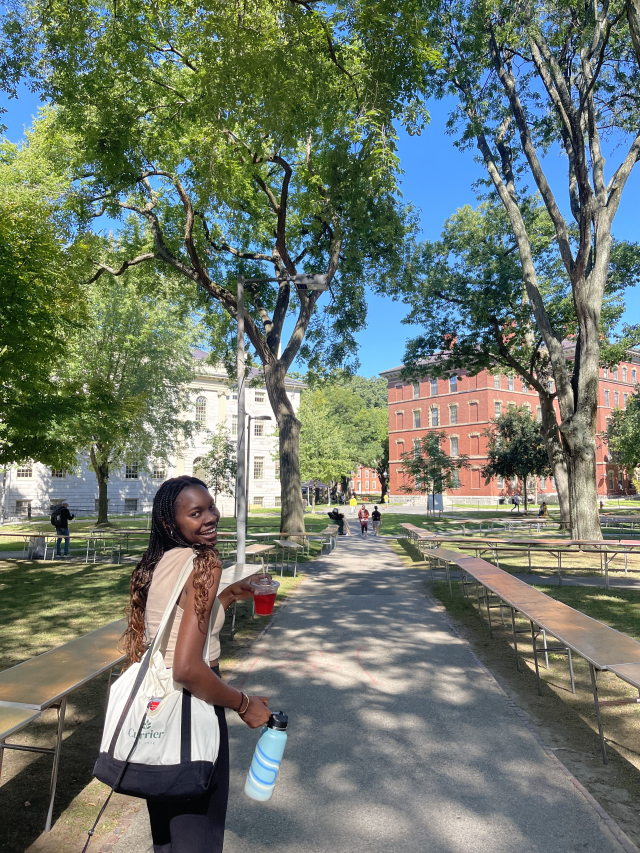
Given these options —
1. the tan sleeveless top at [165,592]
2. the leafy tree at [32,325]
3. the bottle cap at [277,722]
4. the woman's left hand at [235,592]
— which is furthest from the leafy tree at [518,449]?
the tan sleeveless top at [165,592]

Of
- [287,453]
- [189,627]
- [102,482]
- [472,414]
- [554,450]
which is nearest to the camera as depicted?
[189,627]

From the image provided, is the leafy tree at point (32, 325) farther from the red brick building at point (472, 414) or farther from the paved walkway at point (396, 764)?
the red brick building at point (472, 414)

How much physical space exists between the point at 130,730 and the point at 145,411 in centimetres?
2950

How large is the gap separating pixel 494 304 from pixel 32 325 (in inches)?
670

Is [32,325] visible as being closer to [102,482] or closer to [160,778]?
[160,778]

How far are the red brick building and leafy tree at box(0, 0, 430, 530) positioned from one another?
33924mm

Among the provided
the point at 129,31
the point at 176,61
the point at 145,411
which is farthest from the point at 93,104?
the point at 145,411

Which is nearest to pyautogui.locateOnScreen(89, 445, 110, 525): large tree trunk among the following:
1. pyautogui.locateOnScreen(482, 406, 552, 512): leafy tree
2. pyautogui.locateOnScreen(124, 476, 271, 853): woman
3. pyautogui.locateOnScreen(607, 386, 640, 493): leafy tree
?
pyautogui.locateOnScreen(482, 406, 552, 512): leafy tree

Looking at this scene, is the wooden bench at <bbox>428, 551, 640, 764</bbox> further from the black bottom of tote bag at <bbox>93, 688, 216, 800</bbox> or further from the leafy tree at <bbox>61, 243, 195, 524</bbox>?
the leafy tree at <bbox>61, 243, 195, 524</bbox>

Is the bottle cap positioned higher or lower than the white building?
lower

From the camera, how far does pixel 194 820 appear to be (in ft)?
6.61

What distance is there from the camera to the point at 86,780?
4.14 meters

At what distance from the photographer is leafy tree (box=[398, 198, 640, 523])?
2284cm

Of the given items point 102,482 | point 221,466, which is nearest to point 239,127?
point 102,482
